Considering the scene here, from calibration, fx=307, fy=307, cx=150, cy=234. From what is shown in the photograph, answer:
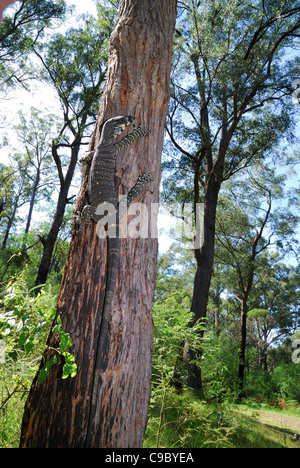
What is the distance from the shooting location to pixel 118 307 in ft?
5.69

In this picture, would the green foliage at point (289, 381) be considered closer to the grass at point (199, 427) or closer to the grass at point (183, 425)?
the grass at point (183, 425)

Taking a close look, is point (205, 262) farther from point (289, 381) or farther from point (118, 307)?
point (289, 381)

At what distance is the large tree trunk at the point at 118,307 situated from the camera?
156cm

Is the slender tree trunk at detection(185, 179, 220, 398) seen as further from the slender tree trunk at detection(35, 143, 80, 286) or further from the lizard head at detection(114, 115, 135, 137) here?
the lizard head at detection(114, 115, 135, 137)

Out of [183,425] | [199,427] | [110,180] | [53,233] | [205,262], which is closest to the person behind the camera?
[110,180]

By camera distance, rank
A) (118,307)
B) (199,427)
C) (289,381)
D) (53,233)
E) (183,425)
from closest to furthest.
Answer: (118,307)
(199,427)
(183,425)
(53,233)
(289,381)

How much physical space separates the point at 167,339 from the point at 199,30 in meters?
7.57

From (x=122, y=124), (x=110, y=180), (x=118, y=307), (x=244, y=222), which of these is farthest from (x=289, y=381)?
(x=122, y=124)

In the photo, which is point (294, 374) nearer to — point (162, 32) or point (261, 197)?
point (261, 197)

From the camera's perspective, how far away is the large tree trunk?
1.56 metres

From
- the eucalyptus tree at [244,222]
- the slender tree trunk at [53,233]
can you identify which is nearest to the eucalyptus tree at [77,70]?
the slender tree trunk at [53,233]

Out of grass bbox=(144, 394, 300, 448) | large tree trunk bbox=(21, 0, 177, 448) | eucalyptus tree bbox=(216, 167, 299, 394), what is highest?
eucalyptus tree bbox=(216, 167, 299, 394)

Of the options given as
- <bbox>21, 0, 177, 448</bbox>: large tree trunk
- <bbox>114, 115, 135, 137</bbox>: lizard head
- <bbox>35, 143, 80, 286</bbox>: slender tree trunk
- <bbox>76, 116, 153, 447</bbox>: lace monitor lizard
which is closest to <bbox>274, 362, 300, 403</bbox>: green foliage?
<bbox>35, 143, 80, 286</bbox>: slender tree trunk
